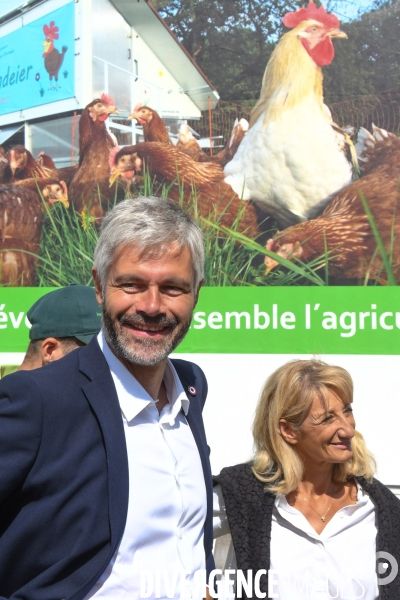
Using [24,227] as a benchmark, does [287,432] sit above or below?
below

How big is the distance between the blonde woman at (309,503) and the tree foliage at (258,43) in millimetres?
1051

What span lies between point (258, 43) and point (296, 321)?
1.05 m

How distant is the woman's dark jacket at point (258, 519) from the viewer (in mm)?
1924

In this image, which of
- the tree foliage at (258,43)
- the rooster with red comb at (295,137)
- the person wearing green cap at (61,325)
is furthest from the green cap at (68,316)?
the tree foliage at (258,43)

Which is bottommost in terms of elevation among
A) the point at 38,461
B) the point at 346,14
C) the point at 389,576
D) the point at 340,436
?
the point at 389,576

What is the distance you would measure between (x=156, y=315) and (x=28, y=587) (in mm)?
515

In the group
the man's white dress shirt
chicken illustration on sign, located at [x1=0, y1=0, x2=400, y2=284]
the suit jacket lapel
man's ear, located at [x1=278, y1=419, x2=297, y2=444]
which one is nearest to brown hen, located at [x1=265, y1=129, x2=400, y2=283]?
chicken illustration on sign, located at [x1=0, y1=0, x2=400, y2=284]

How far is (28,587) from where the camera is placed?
113cm

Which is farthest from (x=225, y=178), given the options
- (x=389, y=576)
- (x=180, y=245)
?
(x=389, y=576)

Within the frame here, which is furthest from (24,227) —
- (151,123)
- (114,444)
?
(114,444)

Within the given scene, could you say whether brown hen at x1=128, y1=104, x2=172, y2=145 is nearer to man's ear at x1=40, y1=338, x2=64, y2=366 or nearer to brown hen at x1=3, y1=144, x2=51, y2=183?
brown hen at x1=3, y1=144, x2=51, y2=183

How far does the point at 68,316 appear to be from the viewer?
190 centimetres

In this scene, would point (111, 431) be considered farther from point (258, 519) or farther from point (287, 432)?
point (287, 432)

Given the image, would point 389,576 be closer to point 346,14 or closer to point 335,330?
point 335,330
